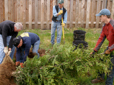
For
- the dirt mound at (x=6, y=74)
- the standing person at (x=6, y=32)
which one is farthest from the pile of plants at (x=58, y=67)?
the standing person at (x=6, y=32)

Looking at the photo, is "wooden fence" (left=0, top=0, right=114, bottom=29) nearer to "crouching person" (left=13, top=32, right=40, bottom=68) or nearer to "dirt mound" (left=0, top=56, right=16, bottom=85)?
"crouching person" (left=13, top=32, right=40, bottom=68)

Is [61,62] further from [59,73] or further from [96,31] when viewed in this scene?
[96,31]

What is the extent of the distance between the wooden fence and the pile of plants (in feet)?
18.9

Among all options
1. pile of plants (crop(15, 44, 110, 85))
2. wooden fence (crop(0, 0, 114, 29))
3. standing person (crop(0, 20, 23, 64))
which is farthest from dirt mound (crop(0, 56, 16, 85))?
wooden fence (crop(0, 0, 114, 29))

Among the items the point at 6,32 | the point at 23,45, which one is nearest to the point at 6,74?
the point at 23,45

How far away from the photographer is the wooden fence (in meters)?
8.77

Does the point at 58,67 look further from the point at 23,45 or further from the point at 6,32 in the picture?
the point at 6,32

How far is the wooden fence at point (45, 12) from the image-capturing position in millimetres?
8773

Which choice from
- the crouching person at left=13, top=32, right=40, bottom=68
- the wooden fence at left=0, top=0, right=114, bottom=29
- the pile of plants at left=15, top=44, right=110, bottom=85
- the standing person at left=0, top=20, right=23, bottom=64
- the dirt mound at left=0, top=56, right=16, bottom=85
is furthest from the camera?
A: the wooden fence at left=0, top=0, right=114, bottom=29

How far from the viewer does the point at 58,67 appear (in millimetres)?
3346

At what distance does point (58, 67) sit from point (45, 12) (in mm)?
6360

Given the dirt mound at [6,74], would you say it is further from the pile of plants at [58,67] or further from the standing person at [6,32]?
the standing person at [6,32]

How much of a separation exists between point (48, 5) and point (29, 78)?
647cm

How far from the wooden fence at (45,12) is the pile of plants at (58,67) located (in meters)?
5.76
